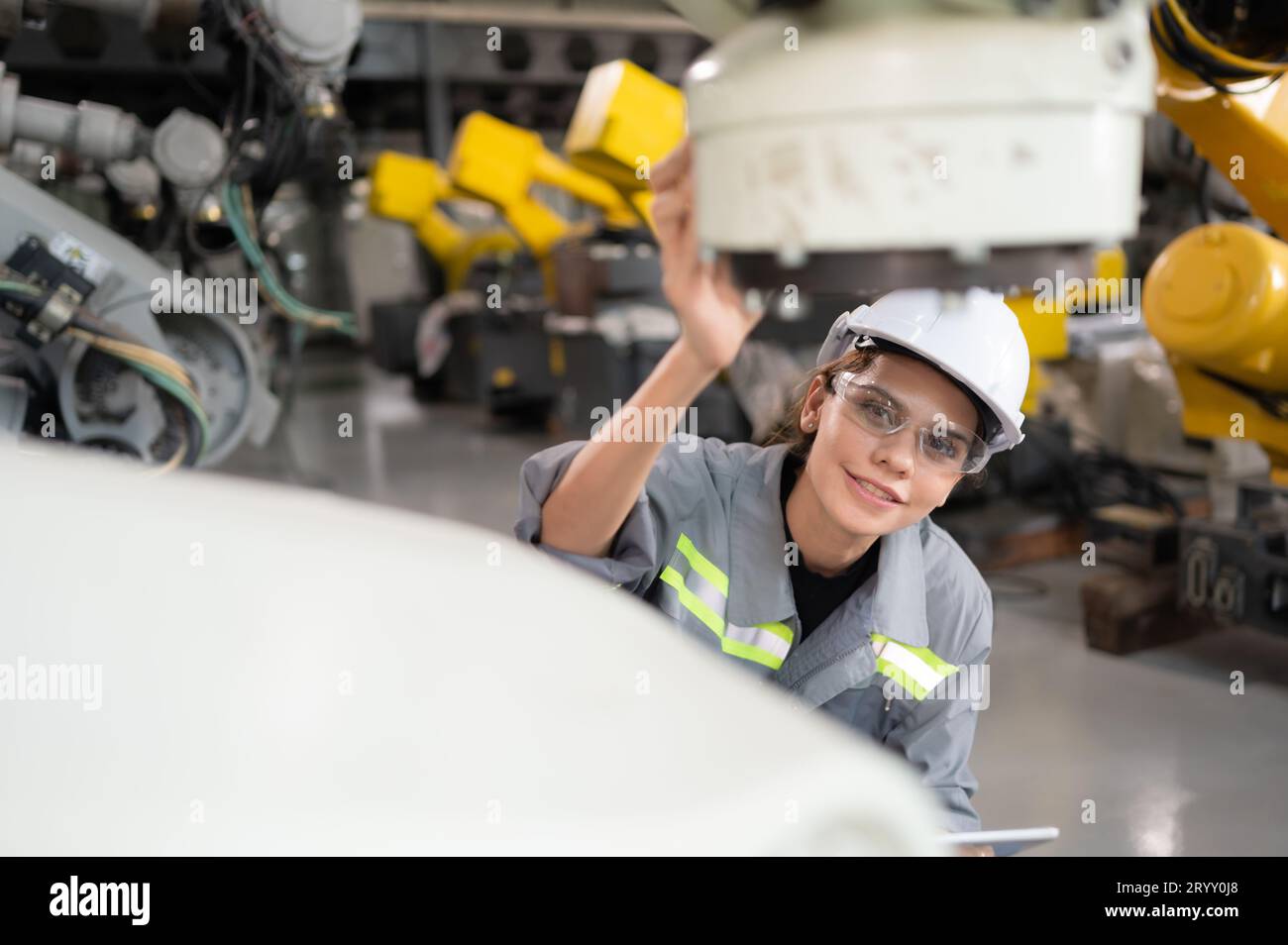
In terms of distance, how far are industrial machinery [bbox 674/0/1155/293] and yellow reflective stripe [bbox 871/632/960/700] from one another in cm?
83

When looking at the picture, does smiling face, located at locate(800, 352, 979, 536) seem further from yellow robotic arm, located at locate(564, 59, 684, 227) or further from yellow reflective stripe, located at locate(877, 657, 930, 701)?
yellow robotic arm, located at locate(564, 59, 684, 227)

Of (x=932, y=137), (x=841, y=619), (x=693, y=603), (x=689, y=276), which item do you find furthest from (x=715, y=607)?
(x=932, y=137)

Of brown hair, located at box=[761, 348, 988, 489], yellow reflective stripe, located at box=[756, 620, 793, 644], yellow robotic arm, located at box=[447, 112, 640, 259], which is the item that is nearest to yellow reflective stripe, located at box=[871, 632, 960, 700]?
yellow reflective stripe, located at box=[756, 620, 793, 644]

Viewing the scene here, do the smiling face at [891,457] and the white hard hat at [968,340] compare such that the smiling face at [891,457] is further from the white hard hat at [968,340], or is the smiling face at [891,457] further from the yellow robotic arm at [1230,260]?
the yellow robotic arm at [1230,260]

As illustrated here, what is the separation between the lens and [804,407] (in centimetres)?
148

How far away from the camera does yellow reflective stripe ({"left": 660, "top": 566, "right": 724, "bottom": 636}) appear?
136 cm

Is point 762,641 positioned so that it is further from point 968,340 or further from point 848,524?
point 968,340

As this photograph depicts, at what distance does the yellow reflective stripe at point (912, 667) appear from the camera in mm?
1359

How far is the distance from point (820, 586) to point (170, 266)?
358 cm

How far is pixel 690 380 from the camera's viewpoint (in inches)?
35.1

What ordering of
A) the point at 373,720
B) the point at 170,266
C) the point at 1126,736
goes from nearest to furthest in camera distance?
1. the point at 373,720
2. the point at 1126,736
3. the point at 170,266

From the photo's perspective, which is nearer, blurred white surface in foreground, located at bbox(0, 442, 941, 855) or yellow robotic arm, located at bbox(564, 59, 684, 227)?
blurred white surface in foreground, located at bbox(0, 442, 941, 855)
